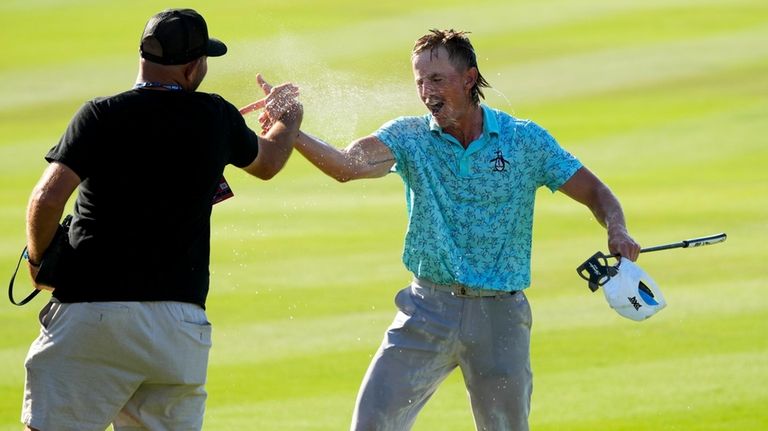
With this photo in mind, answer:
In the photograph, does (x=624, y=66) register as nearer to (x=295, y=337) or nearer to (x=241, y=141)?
(x=295, y=337)

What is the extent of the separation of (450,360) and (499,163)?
810 millimetres

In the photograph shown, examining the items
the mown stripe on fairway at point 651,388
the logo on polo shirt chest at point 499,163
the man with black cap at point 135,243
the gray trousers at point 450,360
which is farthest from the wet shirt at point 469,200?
the mown stripe on fairway at point 651,388

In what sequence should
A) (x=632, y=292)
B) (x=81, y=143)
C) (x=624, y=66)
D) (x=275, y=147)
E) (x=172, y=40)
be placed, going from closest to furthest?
(x=81, y=143), (x=172, y=40), (x=275, y=147), (x=632, y=292), (x=624, y=66)

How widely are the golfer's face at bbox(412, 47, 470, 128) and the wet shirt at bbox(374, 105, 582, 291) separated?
0.09m

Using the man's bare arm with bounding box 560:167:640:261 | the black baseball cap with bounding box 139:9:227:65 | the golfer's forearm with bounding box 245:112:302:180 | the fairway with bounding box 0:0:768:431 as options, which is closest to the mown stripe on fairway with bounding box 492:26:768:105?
the fairway with bounding box 0:0:768:431

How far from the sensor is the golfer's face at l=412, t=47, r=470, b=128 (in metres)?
5.94

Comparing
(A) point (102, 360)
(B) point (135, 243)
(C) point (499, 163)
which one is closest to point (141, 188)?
(B) point (135, 243)

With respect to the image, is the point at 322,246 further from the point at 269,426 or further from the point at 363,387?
the point at 363,387

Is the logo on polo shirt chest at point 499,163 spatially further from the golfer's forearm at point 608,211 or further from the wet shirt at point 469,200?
the golfer's forearm at point 608,211

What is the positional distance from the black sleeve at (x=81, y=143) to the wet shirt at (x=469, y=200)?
4.81ft

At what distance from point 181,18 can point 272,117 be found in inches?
25.5

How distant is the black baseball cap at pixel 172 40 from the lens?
202 inches

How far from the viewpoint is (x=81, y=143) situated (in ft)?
16.1

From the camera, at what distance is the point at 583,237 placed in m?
11.6
